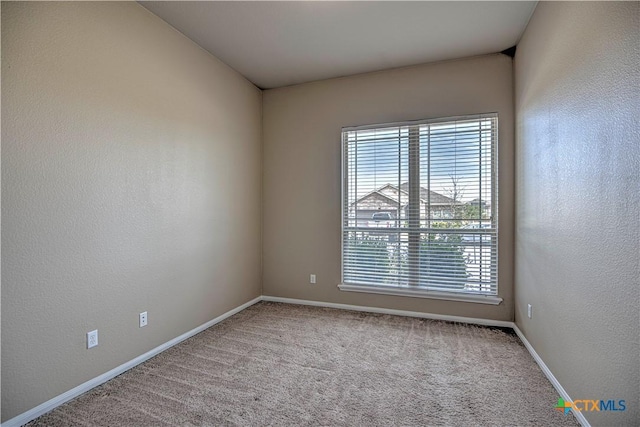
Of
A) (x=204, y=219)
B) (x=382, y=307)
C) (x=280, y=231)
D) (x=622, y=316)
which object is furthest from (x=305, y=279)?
(x=622, y=316)

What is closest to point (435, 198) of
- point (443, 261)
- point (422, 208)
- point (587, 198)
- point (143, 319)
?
point (422, 208)

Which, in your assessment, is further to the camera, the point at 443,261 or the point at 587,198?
the point at 443,261

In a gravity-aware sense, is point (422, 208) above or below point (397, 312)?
above

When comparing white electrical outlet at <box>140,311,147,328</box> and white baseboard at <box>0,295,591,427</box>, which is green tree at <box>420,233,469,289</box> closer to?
white baseboard at <box>0,295,591,427</box>

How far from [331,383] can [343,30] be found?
295 cm

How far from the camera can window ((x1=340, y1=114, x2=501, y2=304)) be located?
321 centimetres

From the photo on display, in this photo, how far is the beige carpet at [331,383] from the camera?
178 centimetres

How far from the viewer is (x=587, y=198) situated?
5.41ft

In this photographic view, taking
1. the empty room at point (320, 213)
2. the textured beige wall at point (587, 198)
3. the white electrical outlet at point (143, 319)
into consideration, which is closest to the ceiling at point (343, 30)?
the empty room at point (320, 213)

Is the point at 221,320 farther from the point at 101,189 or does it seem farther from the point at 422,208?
the point at 422,208

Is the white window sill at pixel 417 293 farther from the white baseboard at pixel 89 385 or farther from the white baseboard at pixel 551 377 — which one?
the white baseboard at pixel 89 385

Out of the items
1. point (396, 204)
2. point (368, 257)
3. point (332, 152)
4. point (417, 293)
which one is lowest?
point (417, 293)

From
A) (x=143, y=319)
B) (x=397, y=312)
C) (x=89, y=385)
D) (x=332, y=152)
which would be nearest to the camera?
(x=89, y=385)

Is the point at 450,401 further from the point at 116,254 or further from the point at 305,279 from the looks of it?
the point at 116,254
